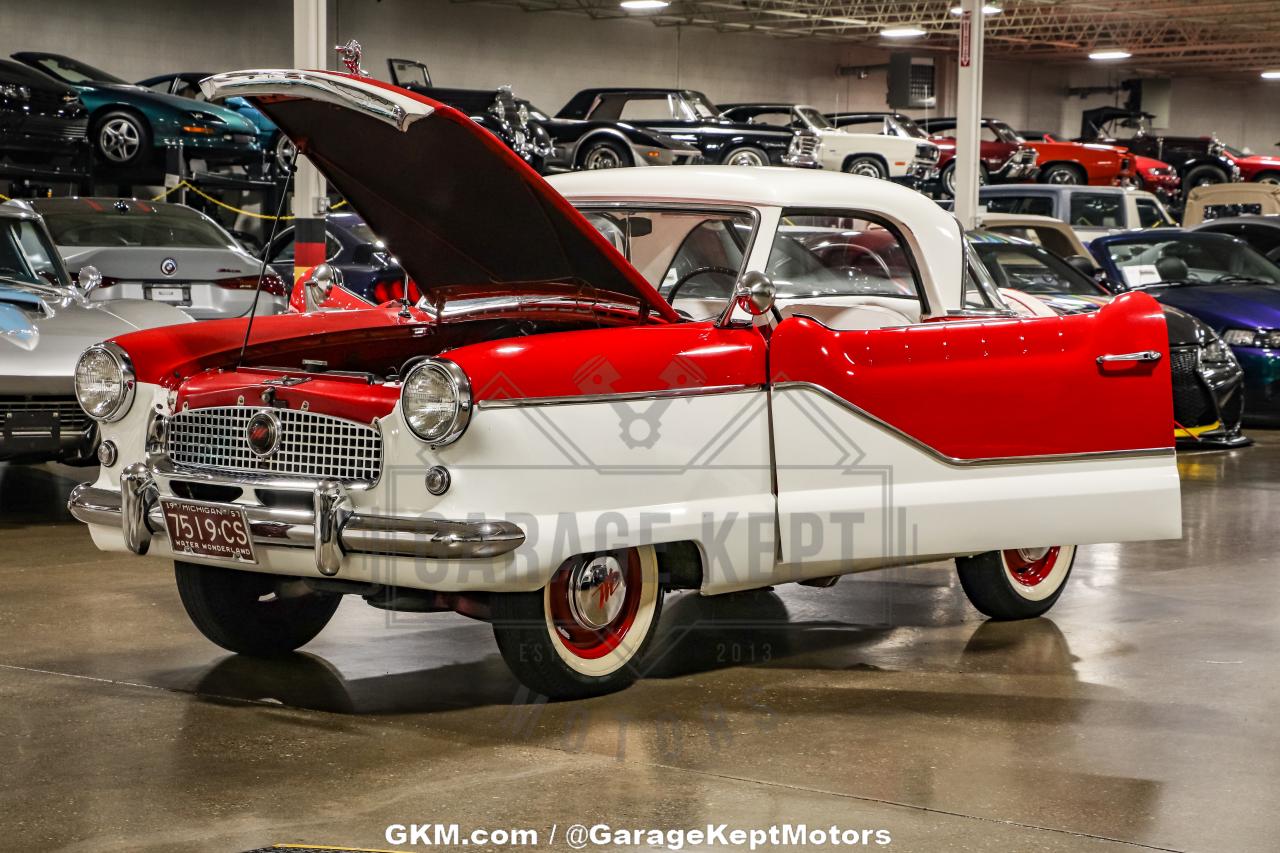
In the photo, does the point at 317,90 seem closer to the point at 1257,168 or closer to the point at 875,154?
the point at 875,154

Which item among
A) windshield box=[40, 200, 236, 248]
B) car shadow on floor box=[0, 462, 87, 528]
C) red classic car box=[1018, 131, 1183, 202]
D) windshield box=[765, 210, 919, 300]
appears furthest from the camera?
red classic car box=[1018, 131, 1183, 202]

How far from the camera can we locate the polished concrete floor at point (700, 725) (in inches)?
149

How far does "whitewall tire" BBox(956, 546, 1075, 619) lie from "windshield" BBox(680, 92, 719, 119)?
1805 cm

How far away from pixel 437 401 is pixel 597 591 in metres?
0.81

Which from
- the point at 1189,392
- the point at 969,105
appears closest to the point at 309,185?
the point at 1189,392

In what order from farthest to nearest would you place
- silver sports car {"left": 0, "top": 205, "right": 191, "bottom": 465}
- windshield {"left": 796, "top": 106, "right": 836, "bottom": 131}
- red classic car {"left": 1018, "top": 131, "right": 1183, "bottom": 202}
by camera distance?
red classic car {"left": 1018, "top": 131, "right": 1183, "bottom": 202}, windshield {"left": 796, "top": 106, "right": 836, "bottom": 131}, silver sports car {"left": 0, "top": 205, "right": 191, "bottom": 465}

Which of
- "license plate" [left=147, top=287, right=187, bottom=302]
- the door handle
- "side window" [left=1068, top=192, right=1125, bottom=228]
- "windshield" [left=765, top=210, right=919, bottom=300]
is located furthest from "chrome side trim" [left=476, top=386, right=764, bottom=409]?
"side window" [left=1068, top=192, right=1125, bottom=228]

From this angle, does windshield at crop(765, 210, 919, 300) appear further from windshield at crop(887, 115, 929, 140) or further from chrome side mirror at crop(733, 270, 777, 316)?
windshield at crop(887, 115, 929, 140)

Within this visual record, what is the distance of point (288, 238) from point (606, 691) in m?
10.2

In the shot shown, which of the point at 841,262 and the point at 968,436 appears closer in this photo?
the point at 968,436

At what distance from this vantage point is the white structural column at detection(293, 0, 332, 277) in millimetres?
10656

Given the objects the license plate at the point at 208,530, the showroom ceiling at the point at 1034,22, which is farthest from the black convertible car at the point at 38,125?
the showroom ceiling at the point at 1034,22

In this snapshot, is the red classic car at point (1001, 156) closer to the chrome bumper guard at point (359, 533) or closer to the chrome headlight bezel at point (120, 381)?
the chrome headlight bezel at point (120, 381)

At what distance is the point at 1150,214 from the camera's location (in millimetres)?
18875
